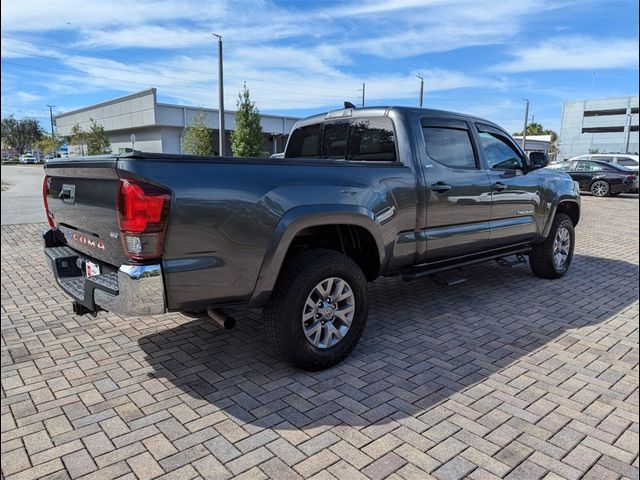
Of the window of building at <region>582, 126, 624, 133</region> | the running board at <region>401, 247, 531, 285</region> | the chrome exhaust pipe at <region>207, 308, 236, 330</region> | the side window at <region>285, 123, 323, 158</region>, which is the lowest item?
the chrome exhaust pipe at <region>207, 308, 236, 330</region>

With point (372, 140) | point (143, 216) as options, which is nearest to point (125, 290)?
point (143, 216)

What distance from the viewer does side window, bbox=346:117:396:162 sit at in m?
4.31

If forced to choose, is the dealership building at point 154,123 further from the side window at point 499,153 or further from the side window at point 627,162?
the side window at point 499,153

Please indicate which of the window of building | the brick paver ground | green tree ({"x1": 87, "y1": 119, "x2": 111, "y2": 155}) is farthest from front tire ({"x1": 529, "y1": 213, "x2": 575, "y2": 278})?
the window of building

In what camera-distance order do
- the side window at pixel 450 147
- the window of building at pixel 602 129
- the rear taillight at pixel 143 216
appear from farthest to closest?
the window of building at pixel 602 129 < the side window at pixel 450 147 < the rear taillight at pixel 143 216

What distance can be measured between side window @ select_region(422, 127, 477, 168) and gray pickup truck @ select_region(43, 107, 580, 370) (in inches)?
0.7

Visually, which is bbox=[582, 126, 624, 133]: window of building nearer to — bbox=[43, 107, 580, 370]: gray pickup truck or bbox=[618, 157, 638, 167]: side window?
bbox=[618, 157, 638, 167]: side window

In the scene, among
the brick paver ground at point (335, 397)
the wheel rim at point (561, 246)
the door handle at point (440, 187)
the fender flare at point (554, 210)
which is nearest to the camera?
the brick paver ground at point (335, 397)

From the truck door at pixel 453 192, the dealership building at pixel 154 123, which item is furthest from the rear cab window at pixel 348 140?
the dealership building at pixel 154 123

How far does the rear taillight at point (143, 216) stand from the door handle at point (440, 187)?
2.48 metres

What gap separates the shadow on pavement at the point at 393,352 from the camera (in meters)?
3.04

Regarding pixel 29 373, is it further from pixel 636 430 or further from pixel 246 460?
pixel 636 430

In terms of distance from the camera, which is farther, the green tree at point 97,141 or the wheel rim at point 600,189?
the green tree at point 97,141

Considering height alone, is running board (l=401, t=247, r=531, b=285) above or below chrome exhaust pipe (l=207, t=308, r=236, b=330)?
above
